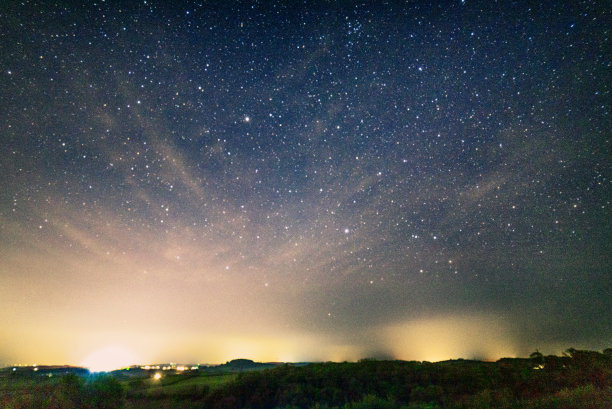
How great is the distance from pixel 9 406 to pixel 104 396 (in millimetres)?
4340

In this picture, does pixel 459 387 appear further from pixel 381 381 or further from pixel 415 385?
pixel 381 381

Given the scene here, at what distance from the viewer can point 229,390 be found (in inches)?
938

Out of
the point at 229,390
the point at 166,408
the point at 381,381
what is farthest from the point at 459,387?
the point at 166,408

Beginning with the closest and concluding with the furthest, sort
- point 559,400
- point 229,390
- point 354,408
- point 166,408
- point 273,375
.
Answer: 1. point 559,400
2. point 354,408
3. point 166,408
4. point 229,390
5. point 273,375

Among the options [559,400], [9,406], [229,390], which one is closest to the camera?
[559,400]

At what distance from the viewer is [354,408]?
13062mm

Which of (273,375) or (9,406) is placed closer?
(9,406)

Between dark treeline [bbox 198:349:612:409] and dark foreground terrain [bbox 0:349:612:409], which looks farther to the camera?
dark treeline [bbox 198:349:612:409]

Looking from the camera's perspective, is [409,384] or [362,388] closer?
[409,384]

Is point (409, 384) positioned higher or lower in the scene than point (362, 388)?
higher

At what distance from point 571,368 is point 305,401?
17.2 meters

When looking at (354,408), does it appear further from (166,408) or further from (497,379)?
(166,408)

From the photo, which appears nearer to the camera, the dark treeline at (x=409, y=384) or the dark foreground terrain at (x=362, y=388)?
the dark foreground terrain at (x=362, y=388)

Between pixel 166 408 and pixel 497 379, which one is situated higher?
pixel 497 379
